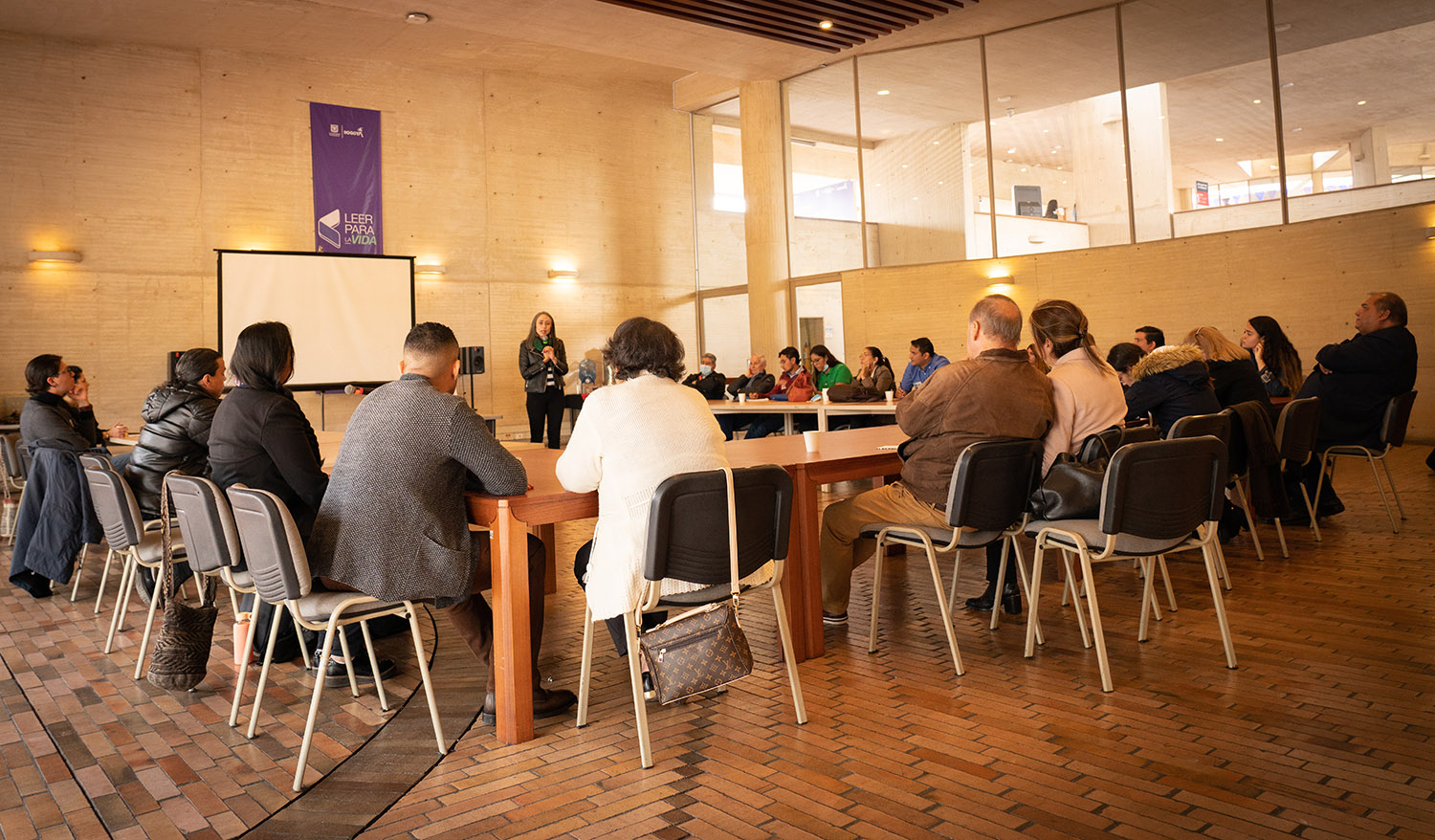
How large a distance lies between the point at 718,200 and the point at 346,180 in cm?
526

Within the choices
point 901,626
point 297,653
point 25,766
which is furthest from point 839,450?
point 25,766

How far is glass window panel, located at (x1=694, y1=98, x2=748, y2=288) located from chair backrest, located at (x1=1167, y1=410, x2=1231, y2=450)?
1010cm

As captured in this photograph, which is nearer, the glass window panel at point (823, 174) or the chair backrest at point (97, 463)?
the chair backrest at point (97, 463)

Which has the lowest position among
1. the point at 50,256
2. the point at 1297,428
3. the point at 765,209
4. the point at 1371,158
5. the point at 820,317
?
the point at 1297,428

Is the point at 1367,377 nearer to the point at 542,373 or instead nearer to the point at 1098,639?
the point at 1098,639

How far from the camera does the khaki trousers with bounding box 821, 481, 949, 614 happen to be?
3.53m

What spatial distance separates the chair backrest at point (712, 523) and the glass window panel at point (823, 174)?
9.75 m

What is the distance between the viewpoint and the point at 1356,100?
909 centimetres

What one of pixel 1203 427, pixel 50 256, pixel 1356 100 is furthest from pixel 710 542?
pixel 50 256

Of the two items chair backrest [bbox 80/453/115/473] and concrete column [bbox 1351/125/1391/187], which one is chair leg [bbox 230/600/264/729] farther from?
concrete column [bbox 1351/125/1391/187]

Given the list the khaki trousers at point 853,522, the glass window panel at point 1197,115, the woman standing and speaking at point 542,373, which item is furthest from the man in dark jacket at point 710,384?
the khaki trousers at point 853,522

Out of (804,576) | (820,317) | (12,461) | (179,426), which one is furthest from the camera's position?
(820,317)

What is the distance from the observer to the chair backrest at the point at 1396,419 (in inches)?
215

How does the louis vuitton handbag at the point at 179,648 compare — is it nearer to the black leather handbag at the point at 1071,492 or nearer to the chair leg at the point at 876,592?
the chair leg at the point at 876,592
